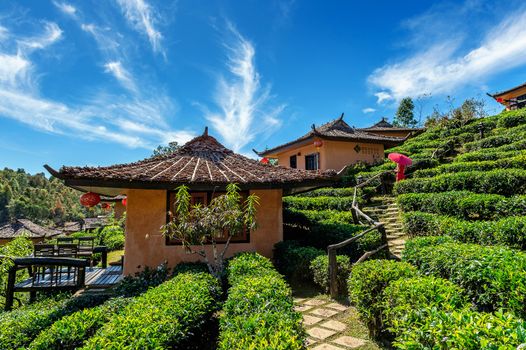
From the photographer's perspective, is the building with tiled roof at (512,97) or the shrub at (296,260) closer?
the shrub at (296,260)

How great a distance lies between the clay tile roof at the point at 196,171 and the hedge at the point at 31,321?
283 cm

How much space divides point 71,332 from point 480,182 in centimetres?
1430

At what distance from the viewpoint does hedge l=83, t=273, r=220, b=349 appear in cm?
301

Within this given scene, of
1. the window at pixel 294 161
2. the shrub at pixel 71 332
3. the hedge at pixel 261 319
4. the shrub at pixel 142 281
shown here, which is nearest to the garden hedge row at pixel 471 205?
the hedge at pixel 261 319

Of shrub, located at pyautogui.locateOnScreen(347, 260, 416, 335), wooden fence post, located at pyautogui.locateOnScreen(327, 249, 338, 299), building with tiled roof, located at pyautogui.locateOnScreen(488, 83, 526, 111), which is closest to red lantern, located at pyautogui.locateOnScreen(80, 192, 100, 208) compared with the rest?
wooden fence post, located at pyautogui.locateOnScreen(327, 249, 338, 299)

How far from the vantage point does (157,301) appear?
4203 mm

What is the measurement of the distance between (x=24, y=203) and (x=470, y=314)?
242ft

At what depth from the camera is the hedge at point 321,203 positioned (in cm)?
1441

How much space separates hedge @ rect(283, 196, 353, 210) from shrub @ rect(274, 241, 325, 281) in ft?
21.7

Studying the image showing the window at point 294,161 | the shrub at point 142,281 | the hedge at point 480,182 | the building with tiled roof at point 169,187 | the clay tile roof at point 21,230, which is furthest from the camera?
the clay tile roof at point 21,230

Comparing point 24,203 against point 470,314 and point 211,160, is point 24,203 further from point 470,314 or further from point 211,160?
point 470,314

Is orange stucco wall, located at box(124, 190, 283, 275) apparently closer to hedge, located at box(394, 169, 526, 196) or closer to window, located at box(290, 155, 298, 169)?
hedge, located at box(394, 169, 526, 196)

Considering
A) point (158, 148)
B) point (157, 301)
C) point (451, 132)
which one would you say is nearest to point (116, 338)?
point (157, 301)

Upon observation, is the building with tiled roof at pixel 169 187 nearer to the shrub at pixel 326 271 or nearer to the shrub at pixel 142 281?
the shrub at pixel 142 281
